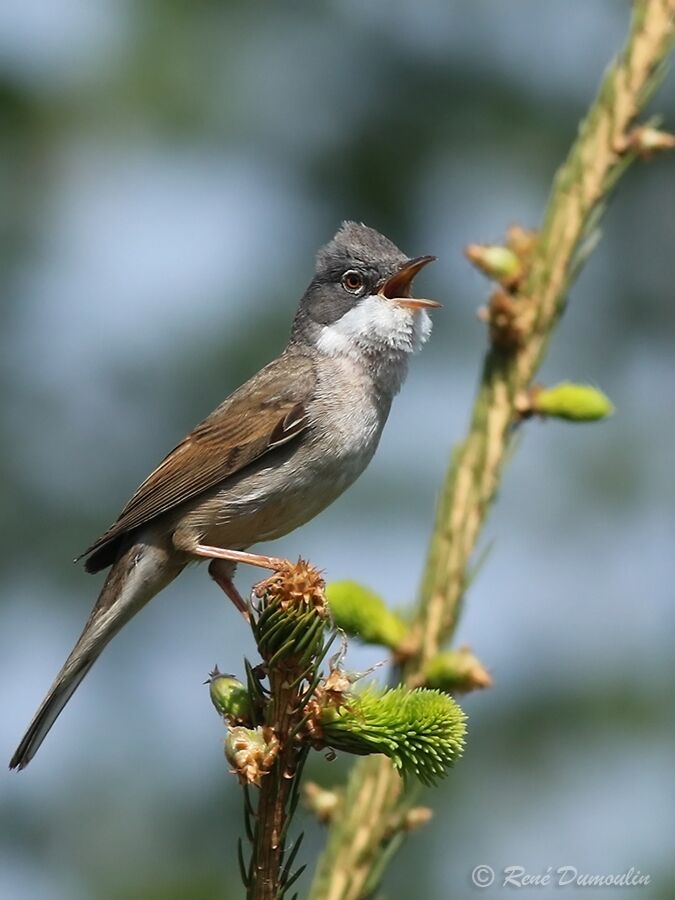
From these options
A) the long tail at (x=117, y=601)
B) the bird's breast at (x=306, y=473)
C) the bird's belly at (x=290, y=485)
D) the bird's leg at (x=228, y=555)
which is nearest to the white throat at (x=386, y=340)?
the bird's breast at (x=306, y=473)

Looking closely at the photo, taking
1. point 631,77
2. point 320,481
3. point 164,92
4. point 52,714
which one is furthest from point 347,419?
point 164,92

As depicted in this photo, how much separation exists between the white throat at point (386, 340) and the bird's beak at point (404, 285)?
0.04 m

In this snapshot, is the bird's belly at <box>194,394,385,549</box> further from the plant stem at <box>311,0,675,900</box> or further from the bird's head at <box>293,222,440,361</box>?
the plant stem at <box>311,0,675,900</box>

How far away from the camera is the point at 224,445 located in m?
5.14

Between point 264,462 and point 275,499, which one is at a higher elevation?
point 264,462

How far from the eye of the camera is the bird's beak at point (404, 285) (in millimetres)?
5207

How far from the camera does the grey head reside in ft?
17.2

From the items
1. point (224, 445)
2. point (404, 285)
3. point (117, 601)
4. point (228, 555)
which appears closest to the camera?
point (228, 555)

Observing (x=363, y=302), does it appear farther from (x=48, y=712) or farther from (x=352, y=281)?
(x=48, y=712)

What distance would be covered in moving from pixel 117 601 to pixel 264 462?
0.76 meters

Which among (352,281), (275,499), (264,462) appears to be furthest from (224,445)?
(352,281)

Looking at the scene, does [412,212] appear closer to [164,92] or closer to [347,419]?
[164,92]

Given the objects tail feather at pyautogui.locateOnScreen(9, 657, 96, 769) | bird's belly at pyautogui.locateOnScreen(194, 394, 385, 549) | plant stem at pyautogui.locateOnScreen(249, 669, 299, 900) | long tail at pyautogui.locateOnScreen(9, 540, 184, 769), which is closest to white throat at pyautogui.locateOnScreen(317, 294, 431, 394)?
bird's belly at pyautogui.locateOnScreen(194, 394, 385, 549)

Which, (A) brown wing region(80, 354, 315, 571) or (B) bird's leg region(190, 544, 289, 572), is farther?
(A) brown wing region(80, 354, 315, 571)
